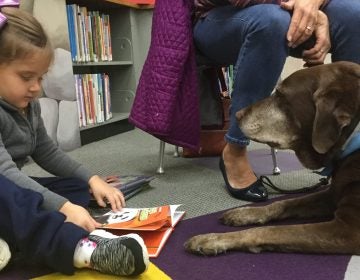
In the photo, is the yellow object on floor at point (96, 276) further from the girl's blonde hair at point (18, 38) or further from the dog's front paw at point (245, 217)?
the girl's blonde hair at point (18, 38)

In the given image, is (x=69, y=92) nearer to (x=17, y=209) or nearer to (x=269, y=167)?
(x=269, y=167)

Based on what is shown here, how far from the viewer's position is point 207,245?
3.37ft

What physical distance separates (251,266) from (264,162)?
3.64 feet

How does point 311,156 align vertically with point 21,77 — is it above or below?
below

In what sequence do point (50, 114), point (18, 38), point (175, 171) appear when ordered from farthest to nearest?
point (50, 114) → point (175, 171) → point (18, 38)

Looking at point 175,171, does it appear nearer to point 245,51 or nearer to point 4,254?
point 245,51

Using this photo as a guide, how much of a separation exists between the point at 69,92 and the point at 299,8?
1484 millimetres

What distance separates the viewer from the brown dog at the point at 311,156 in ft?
3.33

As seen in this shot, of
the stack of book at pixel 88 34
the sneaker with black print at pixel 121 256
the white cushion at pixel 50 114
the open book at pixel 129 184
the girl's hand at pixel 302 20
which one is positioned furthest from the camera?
the stack of book at pixel 88 34

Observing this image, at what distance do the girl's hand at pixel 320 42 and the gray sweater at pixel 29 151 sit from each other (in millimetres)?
835

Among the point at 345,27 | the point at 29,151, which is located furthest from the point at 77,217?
the point at 345,27

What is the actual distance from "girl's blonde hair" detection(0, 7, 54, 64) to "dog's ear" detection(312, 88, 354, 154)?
72cm

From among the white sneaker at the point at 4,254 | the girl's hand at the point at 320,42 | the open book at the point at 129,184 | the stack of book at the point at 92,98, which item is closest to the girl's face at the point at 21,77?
the white sneaker at the point at 4,254

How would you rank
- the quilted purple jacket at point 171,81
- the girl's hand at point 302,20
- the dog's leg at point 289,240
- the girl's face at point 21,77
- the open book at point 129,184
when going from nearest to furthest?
the dog's leg at point 289,240, the girl's face at point 21,77, the girl's hand at point 302,20, the open book at point 129,184, the quilted purple jacket at point 171,81
